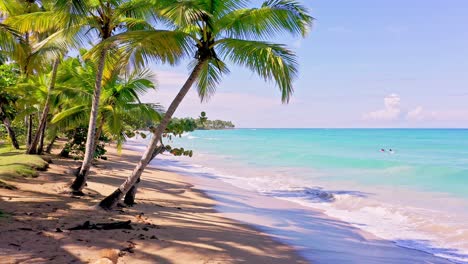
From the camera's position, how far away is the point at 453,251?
7586 millimetres

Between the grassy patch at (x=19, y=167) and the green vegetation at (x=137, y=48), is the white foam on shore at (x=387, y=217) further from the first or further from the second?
the grassy patch at (x=19, y=167)

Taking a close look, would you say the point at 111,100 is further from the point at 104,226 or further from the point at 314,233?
the point at 314,233

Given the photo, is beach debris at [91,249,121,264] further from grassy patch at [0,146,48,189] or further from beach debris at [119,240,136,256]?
grassy patch at [0,146,48,189]

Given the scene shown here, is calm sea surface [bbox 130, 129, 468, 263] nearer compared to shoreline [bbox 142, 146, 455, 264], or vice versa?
shoreline [bbox 142, 146, 455, 264]

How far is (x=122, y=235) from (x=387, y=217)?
303 inches

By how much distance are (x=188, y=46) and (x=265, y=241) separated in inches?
158

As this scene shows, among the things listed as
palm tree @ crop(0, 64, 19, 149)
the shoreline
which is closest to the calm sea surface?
the shoreline

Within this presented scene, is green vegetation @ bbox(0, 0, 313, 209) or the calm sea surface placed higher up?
green vegetation @ bbox(0, 0, 313, 209)

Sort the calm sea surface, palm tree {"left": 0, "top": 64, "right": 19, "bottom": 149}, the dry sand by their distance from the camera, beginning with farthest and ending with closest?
1. palm tree {"left": 0, "top": 64, "right": 19, "bottom": 149}
2. the calm sea surface
3. the dry sand

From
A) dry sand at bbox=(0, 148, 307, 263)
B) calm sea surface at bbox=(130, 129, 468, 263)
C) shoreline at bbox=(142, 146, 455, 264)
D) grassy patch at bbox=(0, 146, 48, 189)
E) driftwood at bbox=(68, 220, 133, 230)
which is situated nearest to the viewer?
dry sand at bbox=(0, 148, 307, 263)

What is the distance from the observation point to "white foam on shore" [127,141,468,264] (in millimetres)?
8062

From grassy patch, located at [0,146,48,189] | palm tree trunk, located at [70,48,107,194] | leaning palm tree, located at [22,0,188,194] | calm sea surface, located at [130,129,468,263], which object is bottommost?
calm sea surface, located at [130,129,468,263]

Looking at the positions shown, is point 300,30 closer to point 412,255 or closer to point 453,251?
point 412,255

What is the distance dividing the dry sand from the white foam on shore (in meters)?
3.15
